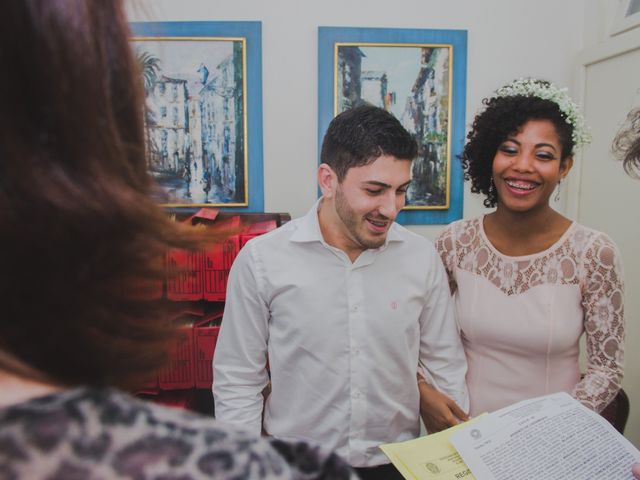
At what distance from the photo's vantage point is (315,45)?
229 centimetres

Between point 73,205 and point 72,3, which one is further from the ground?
point 72,3

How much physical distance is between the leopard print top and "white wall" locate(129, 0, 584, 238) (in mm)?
2058

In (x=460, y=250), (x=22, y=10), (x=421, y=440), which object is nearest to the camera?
(x=22, y=10)

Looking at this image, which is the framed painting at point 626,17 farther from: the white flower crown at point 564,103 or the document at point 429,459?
the document at point 429,459

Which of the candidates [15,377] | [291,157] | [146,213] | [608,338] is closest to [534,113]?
[608,338]

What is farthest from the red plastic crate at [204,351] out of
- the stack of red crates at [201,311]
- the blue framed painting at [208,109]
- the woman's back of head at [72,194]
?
the woman's back of head at [72,194]

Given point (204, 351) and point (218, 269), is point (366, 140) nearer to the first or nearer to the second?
point (218, 269)

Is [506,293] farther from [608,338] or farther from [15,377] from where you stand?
[15,377]

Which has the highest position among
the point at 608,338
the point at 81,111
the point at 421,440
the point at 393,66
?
the point at 393,66

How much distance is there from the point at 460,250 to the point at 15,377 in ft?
4.77

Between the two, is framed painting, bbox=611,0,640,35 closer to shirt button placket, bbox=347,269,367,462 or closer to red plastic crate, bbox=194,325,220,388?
shirt button placket, bbox=347,269,367,462

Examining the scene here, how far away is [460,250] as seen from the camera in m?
1.60

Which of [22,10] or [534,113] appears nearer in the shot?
[22,10]

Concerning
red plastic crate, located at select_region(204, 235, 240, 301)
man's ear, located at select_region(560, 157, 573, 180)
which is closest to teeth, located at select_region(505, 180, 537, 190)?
man's ear, located at select_region(560, 157, 573, 180)
